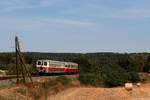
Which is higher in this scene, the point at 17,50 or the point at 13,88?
the point at 17,50

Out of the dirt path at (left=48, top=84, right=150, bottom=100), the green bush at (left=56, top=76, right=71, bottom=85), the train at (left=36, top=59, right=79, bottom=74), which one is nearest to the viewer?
the dirt path at (left=48, top=84, right=150, bottom=100)

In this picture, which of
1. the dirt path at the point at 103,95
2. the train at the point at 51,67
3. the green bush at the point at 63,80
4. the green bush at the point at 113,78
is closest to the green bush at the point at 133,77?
the green bush at the point at 113,78

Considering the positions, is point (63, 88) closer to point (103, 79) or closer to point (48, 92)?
point (48, 92)

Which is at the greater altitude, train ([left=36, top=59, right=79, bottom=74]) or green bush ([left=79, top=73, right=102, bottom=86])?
train ([left=36, top=59, right=79, bottom=74])

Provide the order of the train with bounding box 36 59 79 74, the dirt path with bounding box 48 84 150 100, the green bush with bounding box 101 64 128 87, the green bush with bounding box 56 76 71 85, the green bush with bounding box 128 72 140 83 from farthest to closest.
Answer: the green bush with bounding box 128 72 140 83 → the green bush with bounding box 101 64 128 87 → the train with bounding box 36 59 79 74 → the green bush with bounding box 56 76 71 85 → the dirt path with bounding box 48 84 150 100

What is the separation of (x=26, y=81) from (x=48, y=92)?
305 cm

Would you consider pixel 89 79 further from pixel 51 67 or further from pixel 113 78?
pixel 51 67

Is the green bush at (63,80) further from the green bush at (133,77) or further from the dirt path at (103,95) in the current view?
the green bush at (133,77)

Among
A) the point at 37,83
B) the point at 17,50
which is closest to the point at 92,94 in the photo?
the point at 37,83

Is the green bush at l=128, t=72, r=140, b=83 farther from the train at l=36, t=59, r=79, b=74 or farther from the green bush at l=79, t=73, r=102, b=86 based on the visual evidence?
the green bush at l=79, t=73, r=102, b=86

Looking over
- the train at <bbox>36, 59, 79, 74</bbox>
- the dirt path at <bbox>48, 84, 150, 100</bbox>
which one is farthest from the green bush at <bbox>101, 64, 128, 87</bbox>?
the dirt path at <bbox>48, 84, 150, 100</bbox>

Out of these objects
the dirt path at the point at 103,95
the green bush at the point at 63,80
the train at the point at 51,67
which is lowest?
the dirt path at the point at 103,95

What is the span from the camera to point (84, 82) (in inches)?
2906

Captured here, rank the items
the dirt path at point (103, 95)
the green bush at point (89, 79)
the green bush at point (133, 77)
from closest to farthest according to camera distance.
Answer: the dirt path at point (103, 95), the green bush at point (89, 79), the green bush at point (133, 77)
